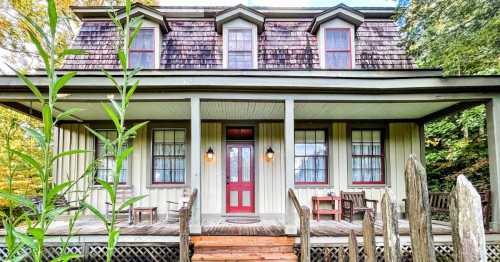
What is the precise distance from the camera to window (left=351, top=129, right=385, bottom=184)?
911 cm

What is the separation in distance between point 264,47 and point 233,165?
10.7 ft

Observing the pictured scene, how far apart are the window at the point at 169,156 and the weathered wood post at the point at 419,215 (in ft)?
25.8

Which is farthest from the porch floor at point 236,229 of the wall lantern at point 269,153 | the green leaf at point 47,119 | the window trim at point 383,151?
the green leaf at point 47,119

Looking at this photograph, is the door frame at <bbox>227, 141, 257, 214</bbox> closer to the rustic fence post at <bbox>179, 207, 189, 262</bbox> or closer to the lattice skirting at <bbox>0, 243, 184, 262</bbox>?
the lattice skirting at <bbox>0, 243, 184, 262</bbox>

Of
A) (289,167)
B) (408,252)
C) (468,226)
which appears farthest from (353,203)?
(468,226)

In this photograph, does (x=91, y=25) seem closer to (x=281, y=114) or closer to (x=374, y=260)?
(x=281, y=114)

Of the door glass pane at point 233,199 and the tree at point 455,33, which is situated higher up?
the tree at point 455,33

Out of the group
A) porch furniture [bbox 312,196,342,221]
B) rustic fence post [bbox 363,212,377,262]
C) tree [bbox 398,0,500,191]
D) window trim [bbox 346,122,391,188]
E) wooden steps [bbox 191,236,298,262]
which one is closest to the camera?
rustic fence post [bbox 363,212,377,262]

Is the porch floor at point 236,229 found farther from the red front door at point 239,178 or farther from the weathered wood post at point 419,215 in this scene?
the weathered wood post at point 419,215

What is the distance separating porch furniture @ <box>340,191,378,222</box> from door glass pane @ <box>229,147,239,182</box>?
2.76 meters

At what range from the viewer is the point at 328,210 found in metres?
8.26

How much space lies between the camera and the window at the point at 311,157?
9.06m

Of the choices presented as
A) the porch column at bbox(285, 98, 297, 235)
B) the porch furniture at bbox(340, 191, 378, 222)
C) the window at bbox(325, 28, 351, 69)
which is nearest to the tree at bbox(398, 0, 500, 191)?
the window at bbox(325, 28, 351, 69)

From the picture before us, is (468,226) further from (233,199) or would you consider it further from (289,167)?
(233,199)
